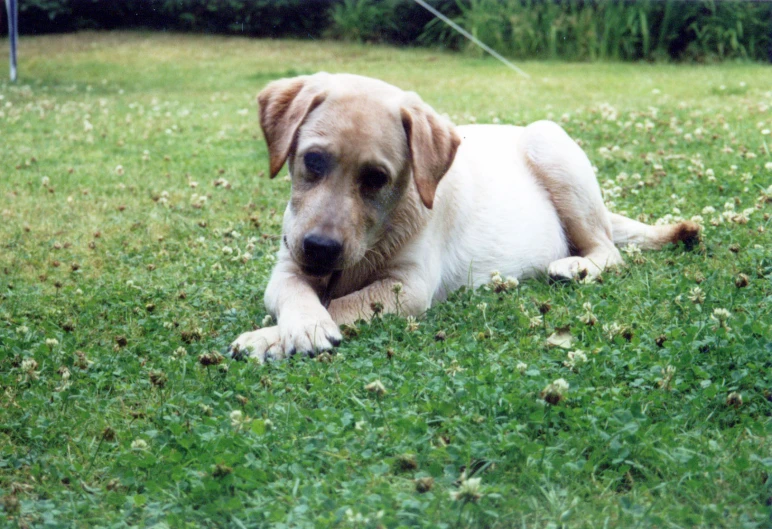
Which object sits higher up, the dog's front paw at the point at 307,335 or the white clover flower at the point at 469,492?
the white clover flower at the point at 469,492

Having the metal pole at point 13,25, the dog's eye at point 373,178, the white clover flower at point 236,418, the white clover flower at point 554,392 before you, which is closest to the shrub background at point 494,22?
the metal pole at point 13,25

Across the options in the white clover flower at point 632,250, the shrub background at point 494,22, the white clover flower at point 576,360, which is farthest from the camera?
the shrub background at point 494,22

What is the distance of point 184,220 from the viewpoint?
22.5 feet

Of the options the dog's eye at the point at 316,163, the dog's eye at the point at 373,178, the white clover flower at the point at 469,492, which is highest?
the dog's eye at the point at 316,163

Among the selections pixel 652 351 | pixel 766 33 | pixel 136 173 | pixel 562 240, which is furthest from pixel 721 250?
pixel 766 33

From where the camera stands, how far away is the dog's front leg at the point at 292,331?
3949 mm

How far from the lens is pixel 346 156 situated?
421cm

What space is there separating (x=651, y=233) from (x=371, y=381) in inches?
A: 109

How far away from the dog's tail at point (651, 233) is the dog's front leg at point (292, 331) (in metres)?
2.31

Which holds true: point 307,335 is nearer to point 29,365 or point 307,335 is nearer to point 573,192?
point 29,365

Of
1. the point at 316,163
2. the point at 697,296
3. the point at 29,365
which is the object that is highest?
the point at 316,163

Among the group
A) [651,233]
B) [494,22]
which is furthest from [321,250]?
[494,22]

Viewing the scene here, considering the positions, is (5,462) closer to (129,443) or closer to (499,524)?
(129,443)

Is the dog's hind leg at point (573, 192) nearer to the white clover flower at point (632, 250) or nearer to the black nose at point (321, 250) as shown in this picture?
the white clover flower at point (632, 250)
